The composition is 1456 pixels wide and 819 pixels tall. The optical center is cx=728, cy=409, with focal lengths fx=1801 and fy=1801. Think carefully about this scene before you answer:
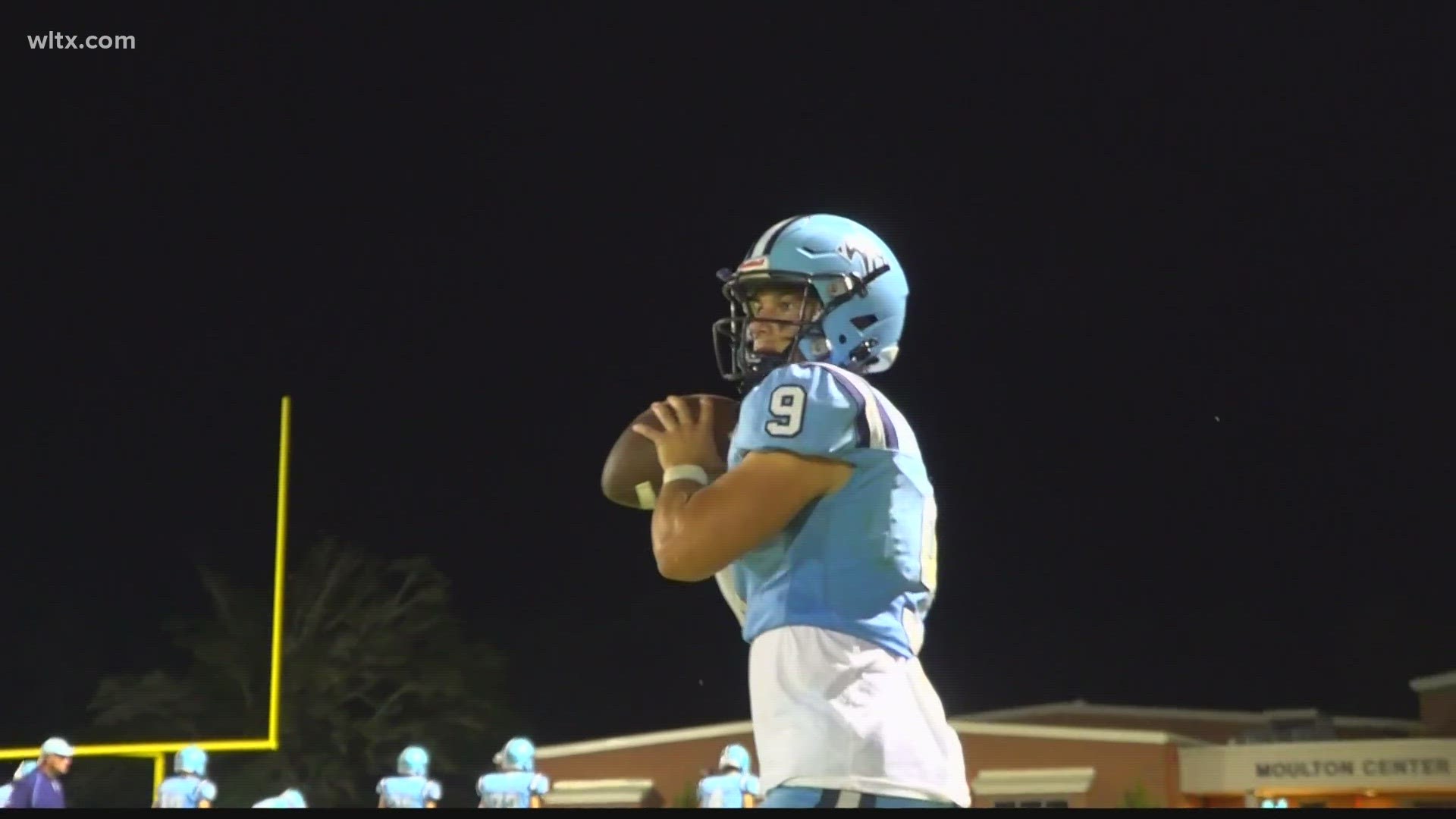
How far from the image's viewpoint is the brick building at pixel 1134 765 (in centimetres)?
1891

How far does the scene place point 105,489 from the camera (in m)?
26.3

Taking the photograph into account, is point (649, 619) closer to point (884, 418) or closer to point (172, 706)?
point (172, 706)

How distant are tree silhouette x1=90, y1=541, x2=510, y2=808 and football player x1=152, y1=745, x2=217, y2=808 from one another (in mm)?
14638

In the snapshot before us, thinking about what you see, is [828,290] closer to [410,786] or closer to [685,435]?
[685,435]

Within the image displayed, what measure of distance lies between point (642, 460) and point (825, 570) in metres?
0.36

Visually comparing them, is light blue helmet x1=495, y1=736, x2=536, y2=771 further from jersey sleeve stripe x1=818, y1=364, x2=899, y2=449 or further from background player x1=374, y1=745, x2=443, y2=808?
jersey sleeve stripe x1=818, y1=364, x2=899, y2=449

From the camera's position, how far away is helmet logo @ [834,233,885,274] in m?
2.27

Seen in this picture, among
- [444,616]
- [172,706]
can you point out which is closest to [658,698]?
[444,616]

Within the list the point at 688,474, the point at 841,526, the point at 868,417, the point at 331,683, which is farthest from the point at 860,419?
the point at 331,683

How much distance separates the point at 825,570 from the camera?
2023 millimetres

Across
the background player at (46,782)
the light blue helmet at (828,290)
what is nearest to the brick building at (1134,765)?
the background player at (46,782)

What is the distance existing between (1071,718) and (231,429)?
12.6 meters

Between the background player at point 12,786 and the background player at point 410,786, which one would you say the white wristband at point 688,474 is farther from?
the background player at point 410,786
